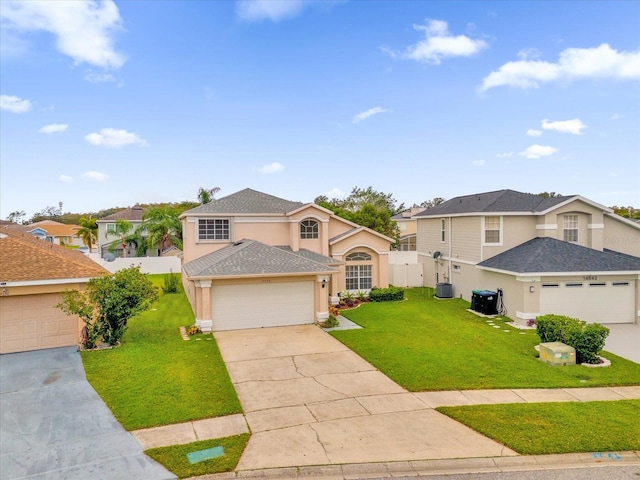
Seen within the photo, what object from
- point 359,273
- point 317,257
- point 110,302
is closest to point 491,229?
point 359,273

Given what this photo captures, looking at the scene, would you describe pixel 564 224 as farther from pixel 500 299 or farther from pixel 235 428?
pixel 235 428

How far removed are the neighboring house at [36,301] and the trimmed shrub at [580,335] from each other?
Answer: 15.2 m

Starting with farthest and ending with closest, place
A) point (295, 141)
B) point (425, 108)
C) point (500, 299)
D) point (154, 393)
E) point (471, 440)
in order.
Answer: point (295, 141) < point (425, 108) < point (500, 299) < point (154, 393) < point (471, 440)

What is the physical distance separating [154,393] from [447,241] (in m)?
18.8

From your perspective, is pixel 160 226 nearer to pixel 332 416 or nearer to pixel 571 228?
pixel 332 416

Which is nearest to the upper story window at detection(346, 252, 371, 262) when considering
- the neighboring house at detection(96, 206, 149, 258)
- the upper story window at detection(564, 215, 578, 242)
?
the upper story window at detection(564, 215, 578, 242)

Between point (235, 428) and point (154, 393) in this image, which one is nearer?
point (235, 428)

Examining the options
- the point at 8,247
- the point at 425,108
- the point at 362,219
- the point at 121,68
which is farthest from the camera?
the point at 362,219

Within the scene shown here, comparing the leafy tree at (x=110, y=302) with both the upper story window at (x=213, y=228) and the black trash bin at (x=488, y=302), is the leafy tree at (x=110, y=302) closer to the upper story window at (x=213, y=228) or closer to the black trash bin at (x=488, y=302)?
the upper story window at (x=213, y=228)

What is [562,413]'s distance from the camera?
8.09m

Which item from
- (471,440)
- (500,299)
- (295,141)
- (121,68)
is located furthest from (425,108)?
(471,440)

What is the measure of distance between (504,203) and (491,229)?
1.61 m

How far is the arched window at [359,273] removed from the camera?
22.6 meters

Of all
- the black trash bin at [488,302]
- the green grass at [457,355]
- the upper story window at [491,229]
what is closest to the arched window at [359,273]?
the green grass at [457,355]
